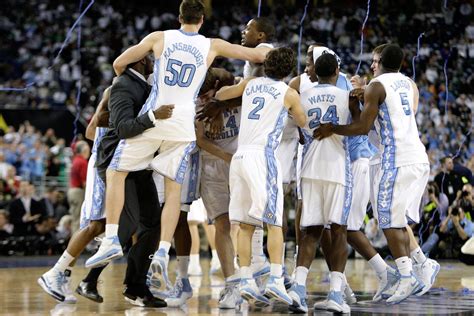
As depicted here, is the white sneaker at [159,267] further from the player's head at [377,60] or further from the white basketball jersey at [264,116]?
the player's head at [377,60]

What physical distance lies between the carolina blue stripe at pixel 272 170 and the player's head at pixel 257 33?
1.00m

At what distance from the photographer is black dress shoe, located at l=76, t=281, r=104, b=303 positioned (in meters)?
7.75

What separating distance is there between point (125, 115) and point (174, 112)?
1.24 ft

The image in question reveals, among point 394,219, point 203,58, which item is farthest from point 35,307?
point 394,219

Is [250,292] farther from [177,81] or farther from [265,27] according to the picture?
[265,27]

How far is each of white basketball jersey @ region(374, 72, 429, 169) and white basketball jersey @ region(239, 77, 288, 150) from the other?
897 mm

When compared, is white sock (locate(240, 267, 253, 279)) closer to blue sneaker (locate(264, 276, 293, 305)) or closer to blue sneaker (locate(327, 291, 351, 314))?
blue sneaker (locate(264, 276, 293, 305))

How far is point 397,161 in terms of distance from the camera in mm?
7840

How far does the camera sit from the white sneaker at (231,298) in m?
7.61

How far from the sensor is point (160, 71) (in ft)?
24.3

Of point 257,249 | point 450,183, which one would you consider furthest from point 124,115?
point 450,183

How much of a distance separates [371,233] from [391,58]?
22.5 ft

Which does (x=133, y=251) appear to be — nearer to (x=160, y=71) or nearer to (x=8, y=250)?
(x=160, y=71)

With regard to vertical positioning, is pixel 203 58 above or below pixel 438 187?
above
